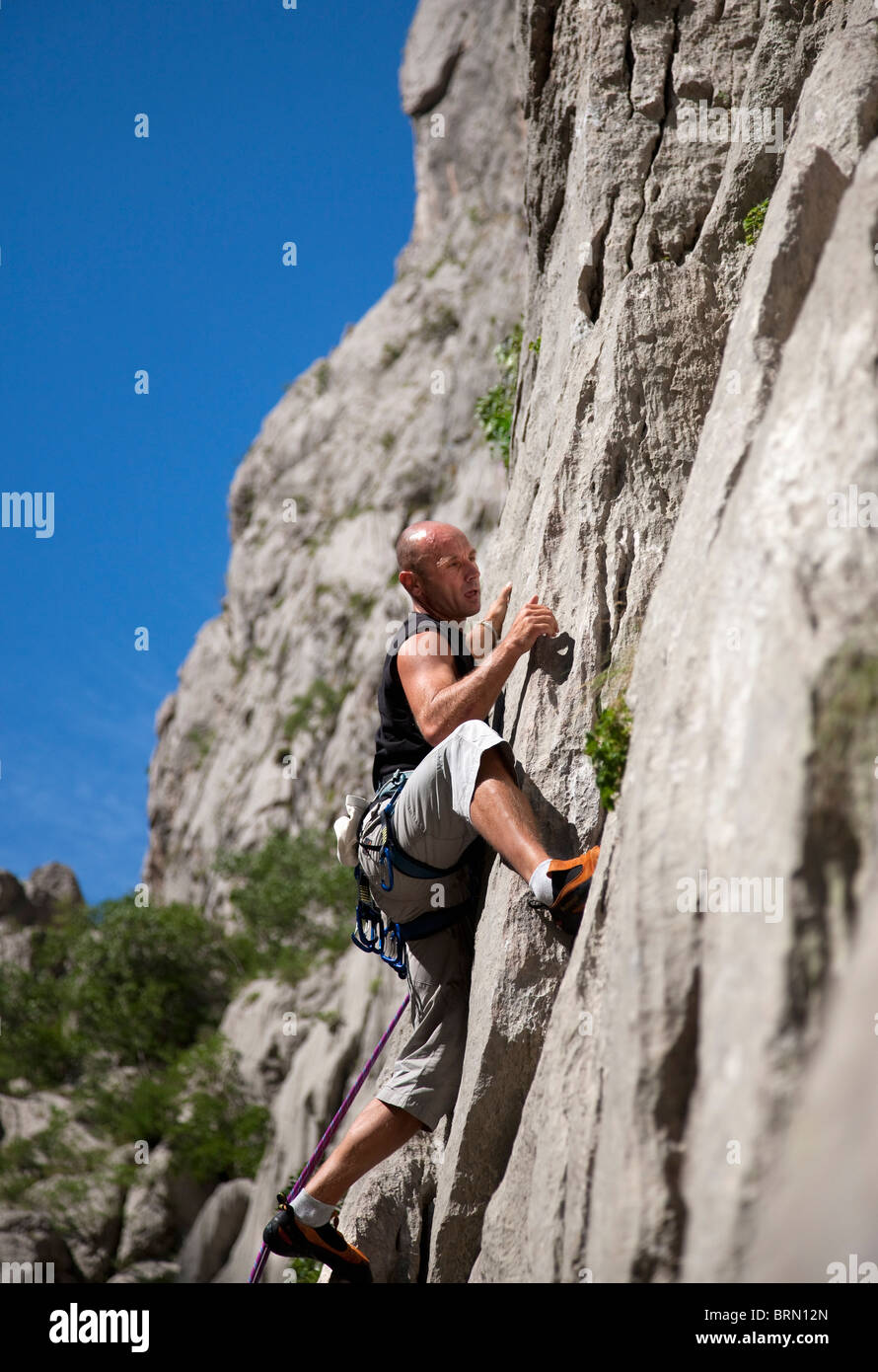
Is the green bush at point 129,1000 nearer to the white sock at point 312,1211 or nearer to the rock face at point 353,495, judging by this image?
the rock face at point 353,495

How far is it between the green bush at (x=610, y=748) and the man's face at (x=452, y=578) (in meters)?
2.09

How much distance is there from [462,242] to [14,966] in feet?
144

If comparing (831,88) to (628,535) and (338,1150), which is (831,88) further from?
(338,1150)

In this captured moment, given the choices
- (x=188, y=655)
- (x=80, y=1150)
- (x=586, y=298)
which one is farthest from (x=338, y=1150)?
(x=188, y=655)

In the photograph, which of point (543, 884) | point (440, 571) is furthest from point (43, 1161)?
point (543, 884)

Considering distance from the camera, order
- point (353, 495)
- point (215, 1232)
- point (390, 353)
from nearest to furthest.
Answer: point (215, 1232) → point (353, 495) → point (390, 353)

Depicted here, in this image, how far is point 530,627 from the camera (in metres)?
7.71

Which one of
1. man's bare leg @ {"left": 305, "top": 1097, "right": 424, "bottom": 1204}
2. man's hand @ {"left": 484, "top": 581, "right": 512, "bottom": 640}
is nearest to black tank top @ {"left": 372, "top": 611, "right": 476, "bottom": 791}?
man's hand @ {"left": 484, "top": 581, "right": 512, "bottom": 640}

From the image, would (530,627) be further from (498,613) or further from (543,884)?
(543,884)

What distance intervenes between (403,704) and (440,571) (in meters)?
1.11

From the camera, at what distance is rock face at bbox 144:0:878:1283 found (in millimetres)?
3877

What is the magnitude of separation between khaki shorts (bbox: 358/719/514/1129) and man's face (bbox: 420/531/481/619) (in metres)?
1.38

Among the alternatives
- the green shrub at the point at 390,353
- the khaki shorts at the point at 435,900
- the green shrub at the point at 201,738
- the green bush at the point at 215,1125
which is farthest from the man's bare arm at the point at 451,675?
the green shrub at the point at 390,353

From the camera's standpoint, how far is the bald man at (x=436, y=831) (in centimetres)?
702
